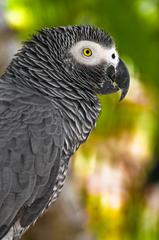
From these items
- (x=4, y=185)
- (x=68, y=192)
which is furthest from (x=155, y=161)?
(x=4, y=185)

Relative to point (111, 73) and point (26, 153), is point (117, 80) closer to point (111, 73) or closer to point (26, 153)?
point (111, 73)

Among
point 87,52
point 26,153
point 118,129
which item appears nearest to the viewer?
point 26,153

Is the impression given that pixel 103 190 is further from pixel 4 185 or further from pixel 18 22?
pixel 4 185

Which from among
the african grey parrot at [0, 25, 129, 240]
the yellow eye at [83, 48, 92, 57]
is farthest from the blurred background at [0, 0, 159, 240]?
the yellow eye at [83, 48, 92, 57]

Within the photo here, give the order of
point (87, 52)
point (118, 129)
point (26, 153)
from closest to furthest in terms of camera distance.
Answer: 1. point (26, 153)
2. point (87, 52)
3. point (118, 129)

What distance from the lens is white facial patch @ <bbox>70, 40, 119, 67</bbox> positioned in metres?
4.20

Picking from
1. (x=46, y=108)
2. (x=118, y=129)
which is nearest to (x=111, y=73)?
(x=46, y=108)

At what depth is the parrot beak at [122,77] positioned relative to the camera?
425cm

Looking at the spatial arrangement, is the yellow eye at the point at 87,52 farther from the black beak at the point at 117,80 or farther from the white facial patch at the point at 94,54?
the black beak at the point at 117,80

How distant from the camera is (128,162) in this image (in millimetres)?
6328

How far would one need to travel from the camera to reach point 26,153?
397 centimetres

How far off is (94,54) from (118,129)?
1931 millimetres

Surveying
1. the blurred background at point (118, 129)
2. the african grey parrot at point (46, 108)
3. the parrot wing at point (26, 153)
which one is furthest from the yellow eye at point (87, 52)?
the blurred background at point (118, 129)

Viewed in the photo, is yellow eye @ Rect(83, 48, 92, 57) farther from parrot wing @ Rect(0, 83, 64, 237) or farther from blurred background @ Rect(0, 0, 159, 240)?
blurred background @ Rect(0, 0, 159, 240)
